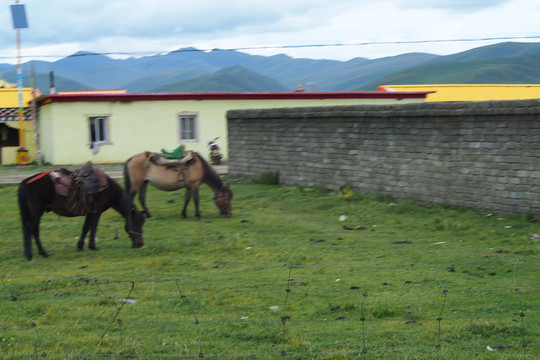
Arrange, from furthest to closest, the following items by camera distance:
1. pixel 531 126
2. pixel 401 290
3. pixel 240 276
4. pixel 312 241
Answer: pixel 531 126
pixel 312 241
pixel 240 276
pixel 401 290

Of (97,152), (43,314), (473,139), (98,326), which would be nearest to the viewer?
(98,326)

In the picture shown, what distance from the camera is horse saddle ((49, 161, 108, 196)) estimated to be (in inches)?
444

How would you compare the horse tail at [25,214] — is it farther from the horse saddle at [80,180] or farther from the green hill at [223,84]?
the green hill at [223,84]

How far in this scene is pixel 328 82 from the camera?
123688 millimetres

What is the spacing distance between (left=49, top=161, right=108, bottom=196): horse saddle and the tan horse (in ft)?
10.5

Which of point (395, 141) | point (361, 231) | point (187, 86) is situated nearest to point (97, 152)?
Result: point (395, 141)

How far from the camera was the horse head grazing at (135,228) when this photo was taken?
1193 cm

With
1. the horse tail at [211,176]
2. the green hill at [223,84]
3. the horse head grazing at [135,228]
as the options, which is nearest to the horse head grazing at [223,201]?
the horse tail at [211,176]

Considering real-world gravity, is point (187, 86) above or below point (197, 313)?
above

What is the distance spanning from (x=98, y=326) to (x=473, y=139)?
31.3 ft

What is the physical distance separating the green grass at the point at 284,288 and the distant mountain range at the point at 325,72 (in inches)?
721

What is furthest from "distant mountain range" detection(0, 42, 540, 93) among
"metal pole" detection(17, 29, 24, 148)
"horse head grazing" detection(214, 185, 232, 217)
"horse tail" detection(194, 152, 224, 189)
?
"horse head grazing" detection(214, 185, 232, 217)

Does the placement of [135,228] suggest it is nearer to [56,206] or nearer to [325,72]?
[56,206]

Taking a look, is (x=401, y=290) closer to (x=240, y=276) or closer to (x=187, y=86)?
(x=240, y=276)
